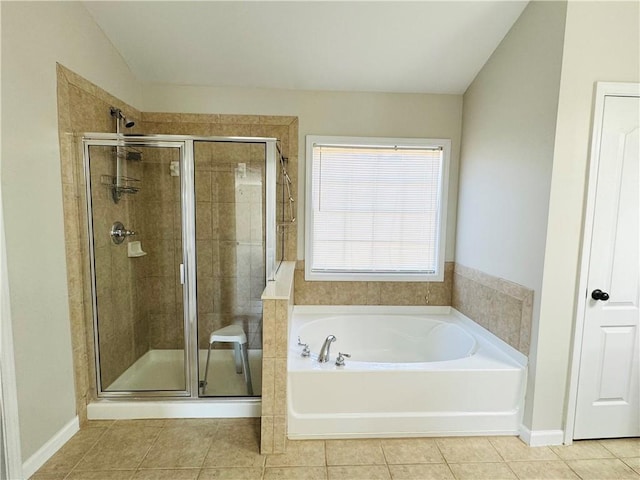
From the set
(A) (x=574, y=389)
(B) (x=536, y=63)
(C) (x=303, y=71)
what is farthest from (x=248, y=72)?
(A) (x=574, y=389)

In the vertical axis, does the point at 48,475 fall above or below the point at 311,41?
below

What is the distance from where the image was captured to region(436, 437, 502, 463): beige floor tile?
1879 millimetres

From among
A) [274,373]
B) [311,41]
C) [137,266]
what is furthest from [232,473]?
[311,41]

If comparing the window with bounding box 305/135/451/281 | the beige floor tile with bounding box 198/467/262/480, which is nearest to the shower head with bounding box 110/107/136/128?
the window with bounding box 305/135/451/281

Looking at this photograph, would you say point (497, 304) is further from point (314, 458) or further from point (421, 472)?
point (314, 458)

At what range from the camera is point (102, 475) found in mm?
1722

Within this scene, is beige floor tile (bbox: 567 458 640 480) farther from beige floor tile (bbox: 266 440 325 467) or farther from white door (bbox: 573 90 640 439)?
beige floor tile (bbox: 266 440 325 467)

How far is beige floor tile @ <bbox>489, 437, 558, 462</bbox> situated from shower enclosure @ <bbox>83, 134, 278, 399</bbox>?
160 cm

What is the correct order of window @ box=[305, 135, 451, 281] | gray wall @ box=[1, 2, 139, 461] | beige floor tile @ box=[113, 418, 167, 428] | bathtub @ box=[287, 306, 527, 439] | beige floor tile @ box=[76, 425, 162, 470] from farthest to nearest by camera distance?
window @ box=[305, 135, 451, 281] < beige floor tile @ box=[113, 418, 167, 428] < bathtub @ box=[287, 306, 527, 439] < beige floor tile @ box=[76, 425, 162, 470] < gray wall @ box=[1, 2, 139, 461]

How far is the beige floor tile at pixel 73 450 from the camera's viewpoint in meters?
1.77

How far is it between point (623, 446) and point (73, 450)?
10.8 ft

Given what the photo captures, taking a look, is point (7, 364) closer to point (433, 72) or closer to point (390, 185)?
point (390, 185)

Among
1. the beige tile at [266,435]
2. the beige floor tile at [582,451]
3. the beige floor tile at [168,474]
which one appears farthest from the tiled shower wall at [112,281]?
the beige floor tile at [582,451]

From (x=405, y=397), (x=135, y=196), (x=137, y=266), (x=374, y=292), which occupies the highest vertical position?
(x=135, y=196)
